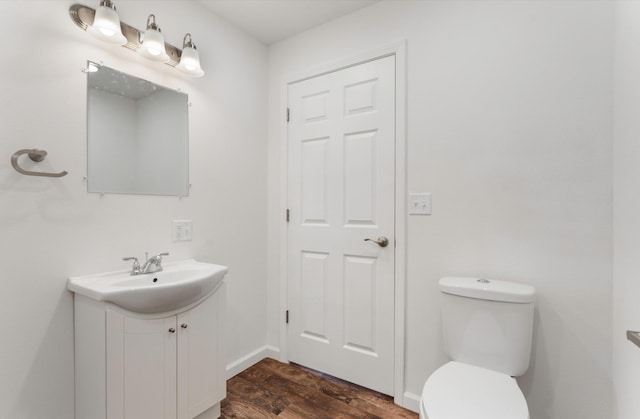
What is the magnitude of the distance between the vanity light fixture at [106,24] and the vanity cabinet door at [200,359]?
51.6 inches

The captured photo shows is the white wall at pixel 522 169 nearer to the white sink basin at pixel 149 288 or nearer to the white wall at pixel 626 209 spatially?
the white wall at pixel 626 209

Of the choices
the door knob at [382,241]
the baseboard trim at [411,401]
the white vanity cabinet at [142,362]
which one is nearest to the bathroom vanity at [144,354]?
the white vanity cabinet at [142,362]

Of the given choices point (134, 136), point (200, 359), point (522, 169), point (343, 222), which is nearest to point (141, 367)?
point (200, 359)

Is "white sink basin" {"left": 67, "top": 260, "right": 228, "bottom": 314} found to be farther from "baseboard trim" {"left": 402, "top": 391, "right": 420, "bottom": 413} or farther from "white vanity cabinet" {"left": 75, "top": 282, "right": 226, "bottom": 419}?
"baseboard trim" {"left": 402, "top": 391, "right": 420, "bottom": 413}

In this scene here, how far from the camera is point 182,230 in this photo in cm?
178

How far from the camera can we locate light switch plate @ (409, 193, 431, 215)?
1692 mm

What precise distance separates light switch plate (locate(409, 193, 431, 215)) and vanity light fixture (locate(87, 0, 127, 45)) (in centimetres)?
167

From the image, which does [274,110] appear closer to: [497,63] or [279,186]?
[279,186]

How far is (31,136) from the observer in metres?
1.24

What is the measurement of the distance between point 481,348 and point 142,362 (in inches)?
58.5

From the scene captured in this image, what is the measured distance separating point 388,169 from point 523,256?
32.2 inches

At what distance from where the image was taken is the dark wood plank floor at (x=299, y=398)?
1677 mm

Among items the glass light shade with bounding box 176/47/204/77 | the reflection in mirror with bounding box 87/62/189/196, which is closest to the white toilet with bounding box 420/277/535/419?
the reflection in mirror with bounding box 87/62/189/196

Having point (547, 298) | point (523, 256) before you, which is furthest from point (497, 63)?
point (547, 298)
